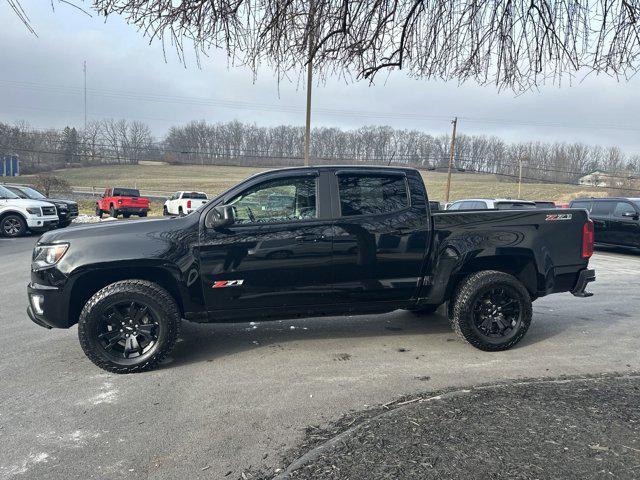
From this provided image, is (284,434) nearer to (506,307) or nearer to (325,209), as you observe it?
(325,209)

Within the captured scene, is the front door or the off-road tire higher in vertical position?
the front door

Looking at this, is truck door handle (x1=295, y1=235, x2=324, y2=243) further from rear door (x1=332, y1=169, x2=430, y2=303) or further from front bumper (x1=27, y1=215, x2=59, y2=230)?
front bumper (x1=27, y1=215, x2=59, y2=230)

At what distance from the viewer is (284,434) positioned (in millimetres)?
3109

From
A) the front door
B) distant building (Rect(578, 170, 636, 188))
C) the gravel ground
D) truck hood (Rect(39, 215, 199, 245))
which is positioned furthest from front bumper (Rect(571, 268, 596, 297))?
distant building (Rect(578, 170, 636, 188))

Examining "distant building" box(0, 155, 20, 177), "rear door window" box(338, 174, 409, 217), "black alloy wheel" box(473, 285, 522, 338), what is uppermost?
"distant building" box(0, 155, 20, 177)

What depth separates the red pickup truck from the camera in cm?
2592

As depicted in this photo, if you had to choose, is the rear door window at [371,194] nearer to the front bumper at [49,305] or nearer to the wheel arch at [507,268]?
the wheel arch at [507,268]

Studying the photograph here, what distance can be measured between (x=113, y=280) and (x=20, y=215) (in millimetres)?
14477

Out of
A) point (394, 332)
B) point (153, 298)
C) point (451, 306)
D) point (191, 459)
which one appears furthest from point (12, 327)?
point (451, 306)

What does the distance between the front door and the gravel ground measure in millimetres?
1582

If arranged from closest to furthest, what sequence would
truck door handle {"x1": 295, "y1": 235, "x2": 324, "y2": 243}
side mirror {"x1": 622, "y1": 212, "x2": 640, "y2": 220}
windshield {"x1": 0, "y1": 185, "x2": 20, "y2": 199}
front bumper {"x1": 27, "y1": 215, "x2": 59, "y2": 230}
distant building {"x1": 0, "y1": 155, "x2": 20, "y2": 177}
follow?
1. truck door handle {"x1": 295, "y1": 235, "x2": 324, "y2": 243}
2. side mirror {"x1": 622, "y1": 212, "x2": 640, "y2": 220}
3. front bumper {"x1": 27, "y1": 215, "x2": 59, "y2": 230}
4. windshield {"x1": 0, "y1": 185, "x2": 20, "y2": 199}
5. distant building {"x1": 0, "y1": 155, "x2": 20, "y2": 177}

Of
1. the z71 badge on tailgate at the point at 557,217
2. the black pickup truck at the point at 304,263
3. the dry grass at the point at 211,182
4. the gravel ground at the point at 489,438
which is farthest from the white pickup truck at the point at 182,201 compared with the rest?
the gravel ground at the point at 489,438

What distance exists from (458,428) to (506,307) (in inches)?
90.4

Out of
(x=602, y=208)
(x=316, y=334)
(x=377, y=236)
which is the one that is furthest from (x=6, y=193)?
(x=602, y=208)
